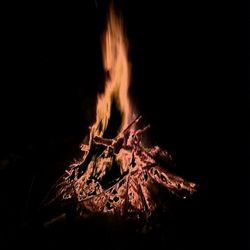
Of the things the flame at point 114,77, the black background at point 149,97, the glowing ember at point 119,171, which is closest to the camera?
the glowing ember at point 119,171

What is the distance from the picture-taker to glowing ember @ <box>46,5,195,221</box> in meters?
1.74

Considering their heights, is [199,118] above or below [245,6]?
below

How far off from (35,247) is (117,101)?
1.00 meters

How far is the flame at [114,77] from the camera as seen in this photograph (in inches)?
79.9

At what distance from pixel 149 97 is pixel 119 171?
22.4 inches

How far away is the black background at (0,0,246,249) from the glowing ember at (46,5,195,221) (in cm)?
9

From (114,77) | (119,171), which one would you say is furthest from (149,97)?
(119,171)

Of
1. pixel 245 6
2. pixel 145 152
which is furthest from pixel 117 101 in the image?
pixel 245 6

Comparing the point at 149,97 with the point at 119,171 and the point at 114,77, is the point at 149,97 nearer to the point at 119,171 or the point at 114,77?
the point at 114,77

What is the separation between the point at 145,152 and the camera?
1846mm

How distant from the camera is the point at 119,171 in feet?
5.98

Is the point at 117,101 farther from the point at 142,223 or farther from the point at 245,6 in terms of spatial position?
the point at 245,6

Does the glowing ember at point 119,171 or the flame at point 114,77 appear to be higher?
the flame at point 114,77

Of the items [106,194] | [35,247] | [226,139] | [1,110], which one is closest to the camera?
[35,247]
